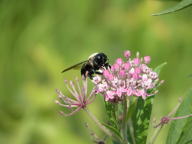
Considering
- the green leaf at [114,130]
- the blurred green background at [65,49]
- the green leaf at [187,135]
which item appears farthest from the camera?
the blurred green background at [65,49]

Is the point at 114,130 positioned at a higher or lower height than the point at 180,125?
higher

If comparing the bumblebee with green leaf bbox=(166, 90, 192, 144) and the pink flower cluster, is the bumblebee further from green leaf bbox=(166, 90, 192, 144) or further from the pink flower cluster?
green leaf bbox=(166, 90, 192, 144)

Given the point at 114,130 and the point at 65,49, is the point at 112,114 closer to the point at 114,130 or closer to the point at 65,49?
the point at 114,130

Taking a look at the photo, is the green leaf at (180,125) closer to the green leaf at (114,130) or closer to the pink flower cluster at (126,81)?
the pink flower cluster at (126,81)

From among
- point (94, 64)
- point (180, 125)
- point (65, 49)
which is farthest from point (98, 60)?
point (65, 49)

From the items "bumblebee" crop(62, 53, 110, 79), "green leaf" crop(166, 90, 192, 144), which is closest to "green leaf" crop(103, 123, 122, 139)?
"green leaf" crop(166, 90, 192, 144)

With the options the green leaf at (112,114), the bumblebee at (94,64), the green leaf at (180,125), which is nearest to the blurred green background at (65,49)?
the bumblebee at (94,64)
